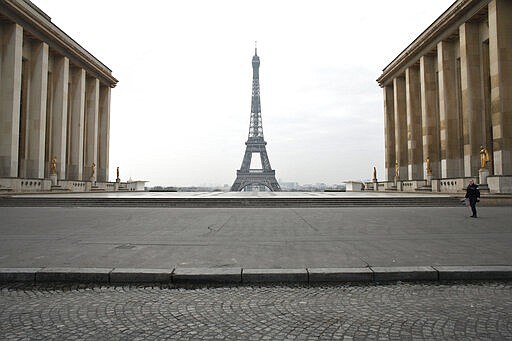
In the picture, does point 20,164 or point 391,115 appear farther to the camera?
point 391,115

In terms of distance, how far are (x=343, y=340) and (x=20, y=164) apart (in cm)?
3796

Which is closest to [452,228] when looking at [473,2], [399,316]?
[399,316]

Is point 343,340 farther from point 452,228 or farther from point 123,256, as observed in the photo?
point 452,228

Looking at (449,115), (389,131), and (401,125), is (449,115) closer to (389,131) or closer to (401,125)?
(401,125)

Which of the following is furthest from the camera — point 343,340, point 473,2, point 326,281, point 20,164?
point 20,164

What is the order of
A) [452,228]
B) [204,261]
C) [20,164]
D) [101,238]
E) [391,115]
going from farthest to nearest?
1. [391,115]
2. [20,164]
3. [452,228]
4. [101,238]
5. [204,261]

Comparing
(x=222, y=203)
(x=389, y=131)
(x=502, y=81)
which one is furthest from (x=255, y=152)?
(x=222, y=203)

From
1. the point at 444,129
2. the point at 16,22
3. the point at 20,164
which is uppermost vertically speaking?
the point at 16,22

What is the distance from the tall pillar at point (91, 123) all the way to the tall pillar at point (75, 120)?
3.97 meters

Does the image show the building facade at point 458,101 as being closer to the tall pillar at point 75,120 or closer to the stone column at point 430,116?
the stone column at point 430,116

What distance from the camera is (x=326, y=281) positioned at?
5527 mm

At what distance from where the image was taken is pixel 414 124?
41594mm

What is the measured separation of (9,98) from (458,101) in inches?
1551

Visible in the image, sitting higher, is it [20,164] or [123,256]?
[20,164]
